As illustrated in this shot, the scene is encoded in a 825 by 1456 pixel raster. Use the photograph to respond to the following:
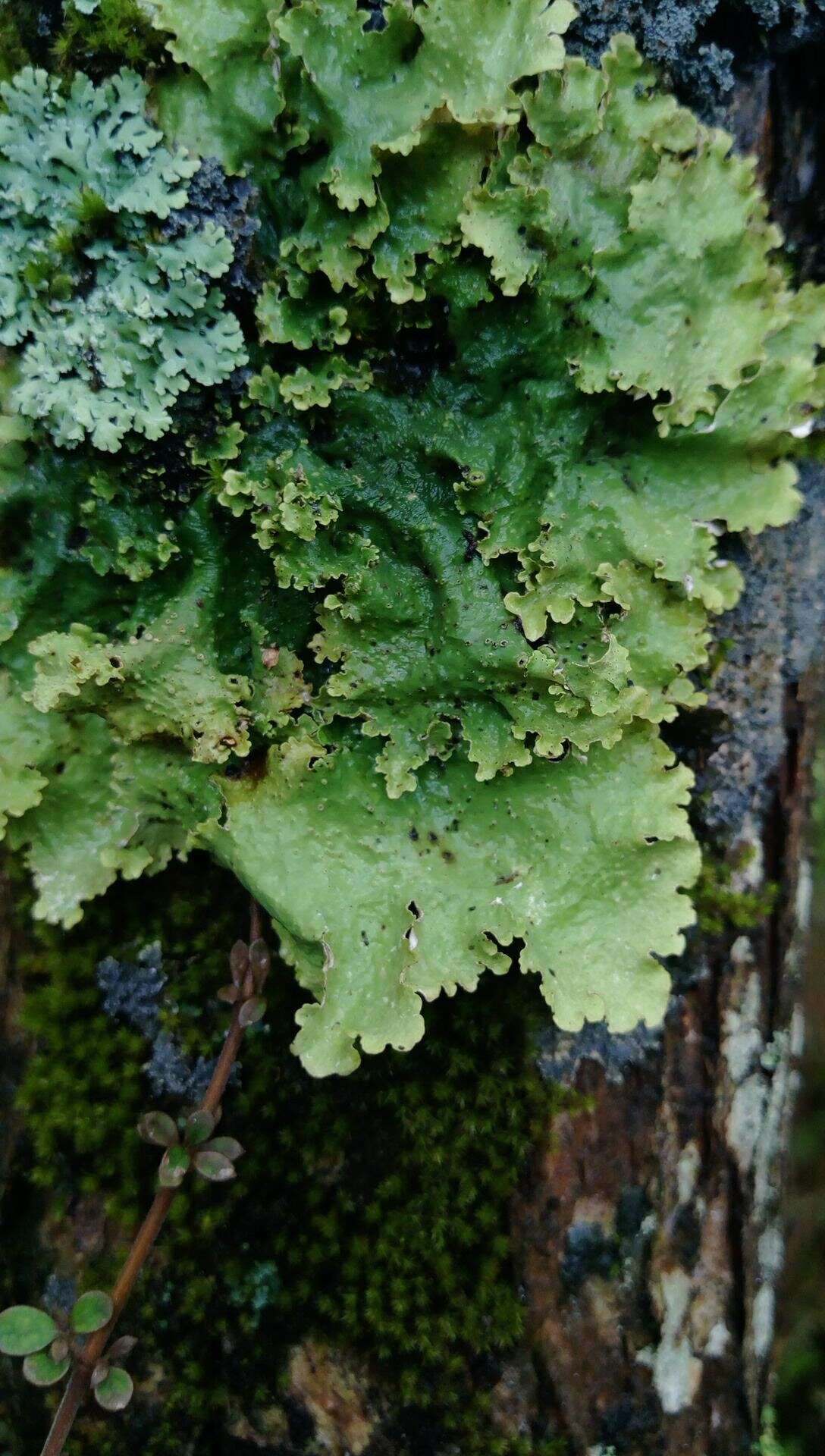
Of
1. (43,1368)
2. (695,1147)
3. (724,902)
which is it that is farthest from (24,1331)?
(724,902)

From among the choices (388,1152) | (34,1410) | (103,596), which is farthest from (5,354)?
(34,1410)

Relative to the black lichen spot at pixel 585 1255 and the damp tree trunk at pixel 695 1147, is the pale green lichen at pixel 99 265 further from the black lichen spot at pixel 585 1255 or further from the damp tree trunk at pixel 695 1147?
the black lichen spot at pixel 585 1255

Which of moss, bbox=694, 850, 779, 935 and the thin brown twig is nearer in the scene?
the thin brown twig

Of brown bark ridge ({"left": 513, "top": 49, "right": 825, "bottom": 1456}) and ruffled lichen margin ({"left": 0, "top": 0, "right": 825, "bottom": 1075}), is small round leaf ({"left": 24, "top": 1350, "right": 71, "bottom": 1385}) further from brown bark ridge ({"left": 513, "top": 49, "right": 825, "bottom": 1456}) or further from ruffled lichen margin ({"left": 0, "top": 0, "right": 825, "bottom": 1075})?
brown bark ridge ({"left": 513, "top": 49, "right": 825, "bottom": 1456})

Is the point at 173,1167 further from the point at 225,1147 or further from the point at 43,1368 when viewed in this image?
the point at 43,1368

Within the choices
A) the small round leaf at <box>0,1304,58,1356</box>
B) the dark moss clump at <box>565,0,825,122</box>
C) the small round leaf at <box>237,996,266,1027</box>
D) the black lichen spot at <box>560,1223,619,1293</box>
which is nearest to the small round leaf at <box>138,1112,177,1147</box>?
the small round leaf at <box>237,996,266,1027</box>
